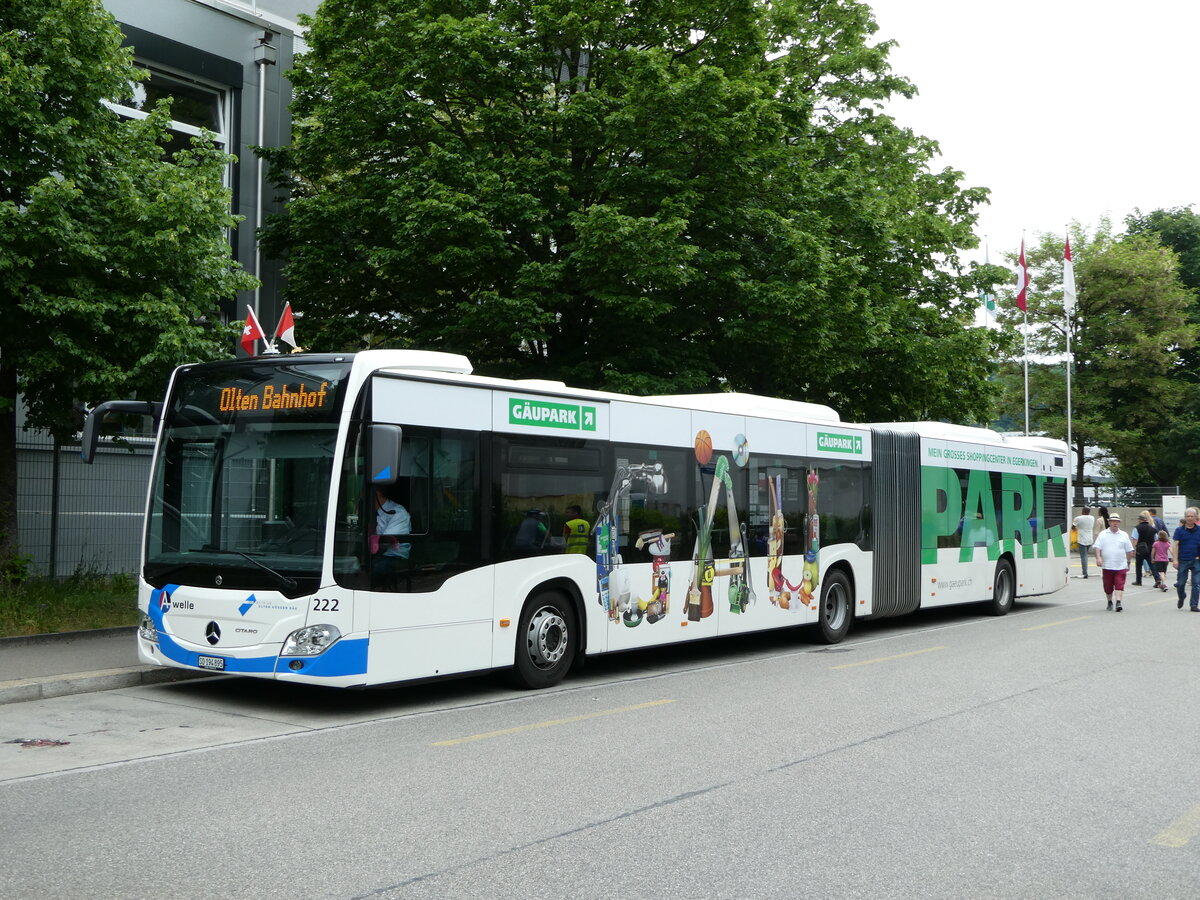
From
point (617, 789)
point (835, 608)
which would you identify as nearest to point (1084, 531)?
point (835, 608)

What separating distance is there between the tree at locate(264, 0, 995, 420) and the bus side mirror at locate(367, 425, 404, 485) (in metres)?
8.37

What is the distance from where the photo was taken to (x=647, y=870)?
5.18 m

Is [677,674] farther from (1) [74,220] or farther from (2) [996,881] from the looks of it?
(1) [74,220]

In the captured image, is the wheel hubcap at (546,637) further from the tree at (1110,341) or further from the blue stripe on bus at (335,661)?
the tree at (1110,341)

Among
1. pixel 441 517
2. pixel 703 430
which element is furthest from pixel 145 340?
pixel 703 430

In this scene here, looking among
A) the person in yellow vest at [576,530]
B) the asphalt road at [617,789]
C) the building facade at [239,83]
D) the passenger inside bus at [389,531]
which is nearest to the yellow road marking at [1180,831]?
the asphalt road at [617,789]

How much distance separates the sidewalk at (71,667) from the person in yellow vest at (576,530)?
374 cm

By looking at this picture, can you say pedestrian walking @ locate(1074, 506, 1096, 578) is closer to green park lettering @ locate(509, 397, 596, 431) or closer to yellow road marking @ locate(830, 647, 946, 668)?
yellow road marking @ locate(830, 647, 946, 668)

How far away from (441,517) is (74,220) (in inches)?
245

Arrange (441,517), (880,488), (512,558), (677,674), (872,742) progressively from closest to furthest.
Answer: (872,742)
(441,517)
(512,558)
(677,674)
(880,488)

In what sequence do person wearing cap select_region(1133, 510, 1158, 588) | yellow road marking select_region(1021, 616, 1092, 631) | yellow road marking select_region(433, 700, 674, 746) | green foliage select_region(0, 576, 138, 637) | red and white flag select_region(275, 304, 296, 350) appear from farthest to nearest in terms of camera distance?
person wearing cap select_region(1133, 510, 1158, 588) → yellow road marking select_region(1021, 616, 1092, 631) → red and white flag select_region(275, 304, 296, 350) → green foliage select_region(0, 576, 138, 637) → yellow road marking select_region(433, 700, 674, 746)

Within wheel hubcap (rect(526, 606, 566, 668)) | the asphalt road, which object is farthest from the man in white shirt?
wheel hubcap (rect(526, 606, 566, 668))

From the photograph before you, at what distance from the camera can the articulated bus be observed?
30.1ft

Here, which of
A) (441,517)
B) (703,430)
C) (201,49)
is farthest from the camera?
(201,49)
